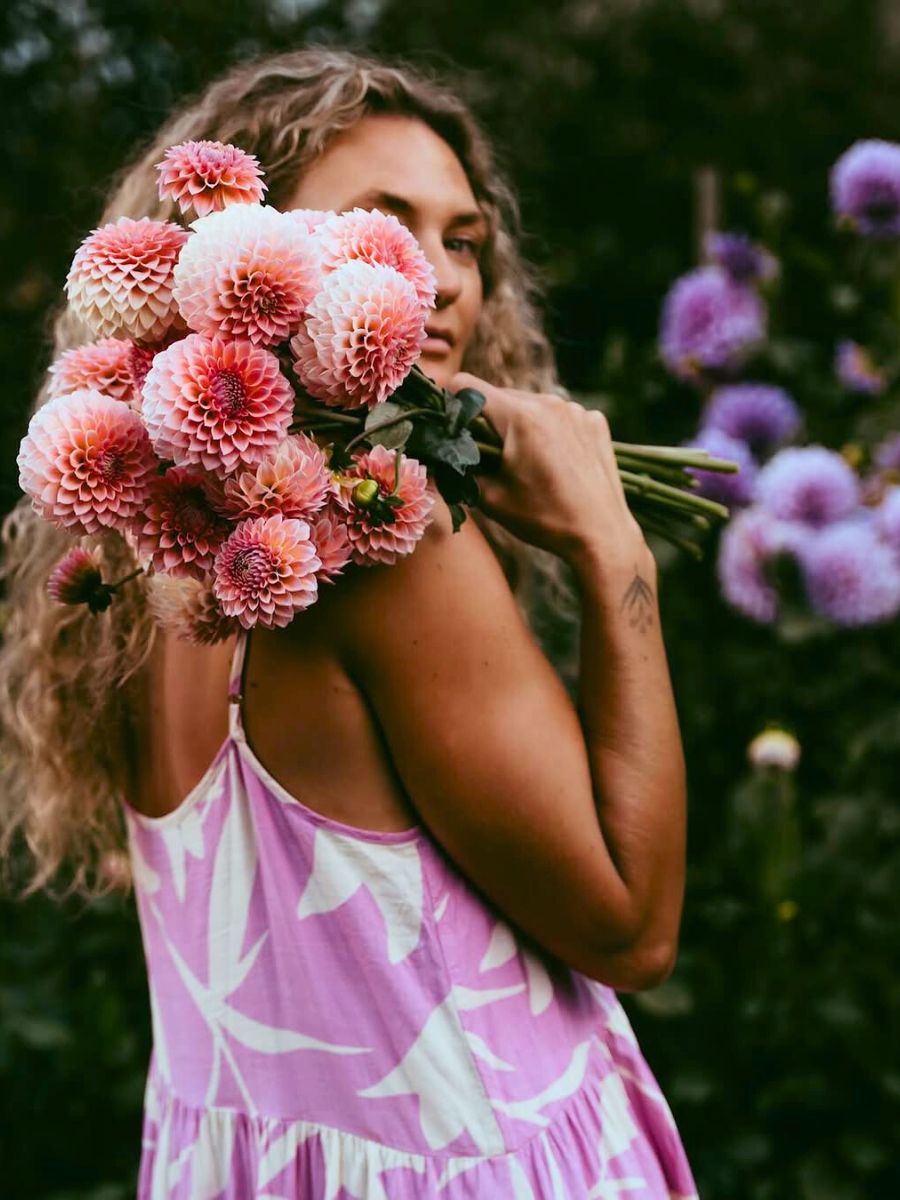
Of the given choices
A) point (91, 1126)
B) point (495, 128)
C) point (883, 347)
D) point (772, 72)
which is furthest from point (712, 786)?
point (772, 72)

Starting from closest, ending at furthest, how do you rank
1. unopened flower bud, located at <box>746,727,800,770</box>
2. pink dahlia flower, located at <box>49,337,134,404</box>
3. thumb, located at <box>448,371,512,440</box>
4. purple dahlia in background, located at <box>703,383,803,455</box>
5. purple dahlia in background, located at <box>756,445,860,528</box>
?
pink dahlia flower, located at <box>49,337,134,404</box>, thumb, located at <box>448,371,512,440</box>, unopened flower bud, located at <box>746,727,800,770</box>, purple dahlia in background, located at <box>756,445,860,528</box>, purple dahlia in background, located at <box>703,383,803,455</box>

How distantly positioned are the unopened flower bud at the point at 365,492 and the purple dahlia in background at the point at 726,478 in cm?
133

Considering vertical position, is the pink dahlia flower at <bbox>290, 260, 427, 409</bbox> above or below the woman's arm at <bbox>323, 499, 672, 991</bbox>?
above

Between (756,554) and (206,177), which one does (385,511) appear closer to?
(206,177)

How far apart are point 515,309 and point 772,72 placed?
5.03 m

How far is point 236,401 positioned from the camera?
91 cm

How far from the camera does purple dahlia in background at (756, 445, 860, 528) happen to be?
Answer: 2211mm

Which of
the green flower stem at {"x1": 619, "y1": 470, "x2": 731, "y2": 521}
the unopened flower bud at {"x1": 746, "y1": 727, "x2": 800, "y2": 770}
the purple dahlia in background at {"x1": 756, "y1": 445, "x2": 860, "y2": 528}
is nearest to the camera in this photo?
the green flower stem at {"x1": 619, "y1": 470, "x2": 731, "y2": 521}

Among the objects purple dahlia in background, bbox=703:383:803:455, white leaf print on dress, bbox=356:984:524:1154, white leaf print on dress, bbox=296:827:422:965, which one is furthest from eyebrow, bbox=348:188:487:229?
purple dahlia in background, bbox=703:383:803:455

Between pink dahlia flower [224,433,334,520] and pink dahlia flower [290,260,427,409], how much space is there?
5 centimetres

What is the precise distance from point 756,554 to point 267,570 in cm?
149

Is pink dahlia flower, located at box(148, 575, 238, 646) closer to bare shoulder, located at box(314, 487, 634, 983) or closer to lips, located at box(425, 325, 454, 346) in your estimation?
bare shoulder, located at box(314, 487, 634, 983)

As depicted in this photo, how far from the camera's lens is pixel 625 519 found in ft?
4.18

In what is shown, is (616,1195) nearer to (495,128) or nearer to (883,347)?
(883,347)
